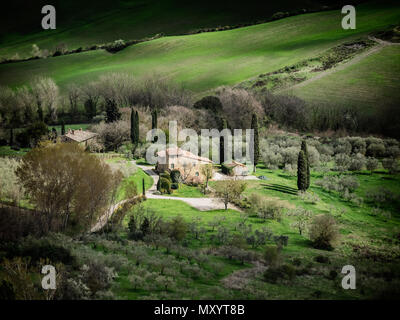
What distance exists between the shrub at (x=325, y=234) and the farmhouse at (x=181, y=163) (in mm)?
17741

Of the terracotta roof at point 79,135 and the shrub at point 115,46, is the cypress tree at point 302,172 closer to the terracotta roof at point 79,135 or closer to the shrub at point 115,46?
the terracotta roof at point 79,135

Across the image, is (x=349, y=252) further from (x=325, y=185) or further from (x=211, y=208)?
(x=325, y=185)

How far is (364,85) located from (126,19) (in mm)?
79348

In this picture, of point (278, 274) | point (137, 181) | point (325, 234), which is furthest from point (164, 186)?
point (278, 274)

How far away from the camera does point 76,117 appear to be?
78.6 metres

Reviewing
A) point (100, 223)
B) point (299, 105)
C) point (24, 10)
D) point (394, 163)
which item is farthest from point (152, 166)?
point (24, 10)

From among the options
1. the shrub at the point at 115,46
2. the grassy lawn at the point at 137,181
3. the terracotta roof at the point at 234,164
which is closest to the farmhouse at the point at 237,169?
the terracotta roof at the point at 234,164

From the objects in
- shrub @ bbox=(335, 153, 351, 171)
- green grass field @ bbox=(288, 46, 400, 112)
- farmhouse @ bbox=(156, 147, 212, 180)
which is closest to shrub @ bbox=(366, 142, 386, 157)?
A: shrub @ bbox=(335, 153, 351, 171)

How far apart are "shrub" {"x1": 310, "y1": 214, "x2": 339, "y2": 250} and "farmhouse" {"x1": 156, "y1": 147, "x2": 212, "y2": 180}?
58.2 ft

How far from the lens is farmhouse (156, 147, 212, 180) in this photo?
157ft

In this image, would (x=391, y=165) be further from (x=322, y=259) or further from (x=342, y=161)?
(x=322, y=259)

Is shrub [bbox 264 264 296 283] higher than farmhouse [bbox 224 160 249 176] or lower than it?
lower

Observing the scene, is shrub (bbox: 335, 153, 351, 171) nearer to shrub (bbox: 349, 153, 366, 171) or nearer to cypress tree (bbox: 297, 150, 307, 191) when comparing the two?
shrub (bbox: 349, 153, 366, 171)

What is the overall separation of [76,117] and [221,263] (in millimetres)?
59435
